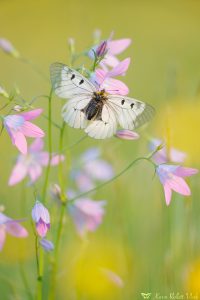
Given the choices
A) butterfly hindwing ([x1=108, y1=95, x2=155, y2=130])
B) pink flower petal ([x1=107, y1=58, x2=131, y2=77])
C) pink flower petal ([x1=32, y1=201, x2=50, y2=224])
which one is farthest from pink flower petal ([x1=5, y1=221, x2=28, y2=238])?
pink flower petal ([x1=107, y1=58, x2=131, y2=77])

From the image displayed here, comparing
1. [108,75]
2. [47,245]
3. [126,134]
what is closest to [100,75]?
[108,75]

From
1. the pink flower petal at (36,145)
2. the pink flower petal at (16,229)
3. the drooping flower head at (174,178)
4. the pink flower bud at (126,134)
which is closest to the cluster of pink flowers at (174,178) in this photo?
the drooping flower head at (174,178)

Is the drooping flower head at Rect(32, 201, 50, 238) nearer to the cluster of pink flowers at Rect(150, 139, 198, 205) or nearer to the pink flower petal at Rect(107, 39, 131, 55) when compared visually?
the cluster of pink flowers at Rect(150, 139, 198, 205)

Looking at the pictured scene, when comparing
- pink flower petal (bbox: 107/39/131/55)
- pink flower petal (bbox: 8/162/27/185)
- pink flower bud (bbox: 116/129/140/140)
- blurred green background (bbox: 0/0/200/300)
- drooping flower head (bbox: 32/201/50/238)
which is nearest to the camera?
drooping flower head (bbox: 32/201/50/238)

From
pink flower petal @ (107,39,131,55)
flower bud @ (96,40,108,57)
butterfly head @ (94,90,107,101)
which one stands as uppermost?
flower bud @ (96,40,108,57)

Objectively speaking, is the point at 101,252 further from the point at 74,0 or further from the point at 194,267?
the point at 74,0

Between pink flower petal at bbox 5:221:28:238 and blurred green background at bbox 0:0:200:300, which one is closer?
pink flower petal at bbox 5:221:28:238

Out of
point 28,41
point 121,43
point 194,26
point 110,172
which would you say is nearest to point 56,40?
point 28,41

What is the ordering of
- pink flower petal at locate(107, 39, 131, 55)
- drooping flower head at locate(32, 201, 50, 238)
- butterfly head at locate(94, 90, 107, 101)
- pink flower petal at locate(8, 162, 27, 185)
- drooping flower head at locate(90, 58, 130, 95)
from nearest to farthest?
drooping flower head at locate(32, 201, 50, 238), drooping flower head at locate(90, 58, 130, 95), butterfly head at locate(94, 90, 107, 101), pink flower petal at locate(107, 39, 131, 55), pink flower petal at locate(8, 162, 27, 185)

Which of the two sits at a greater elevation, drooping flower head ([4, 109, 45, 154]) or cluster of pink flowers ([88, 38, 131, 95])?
cluster of pink flowers ([88, 38, 131, 95])
